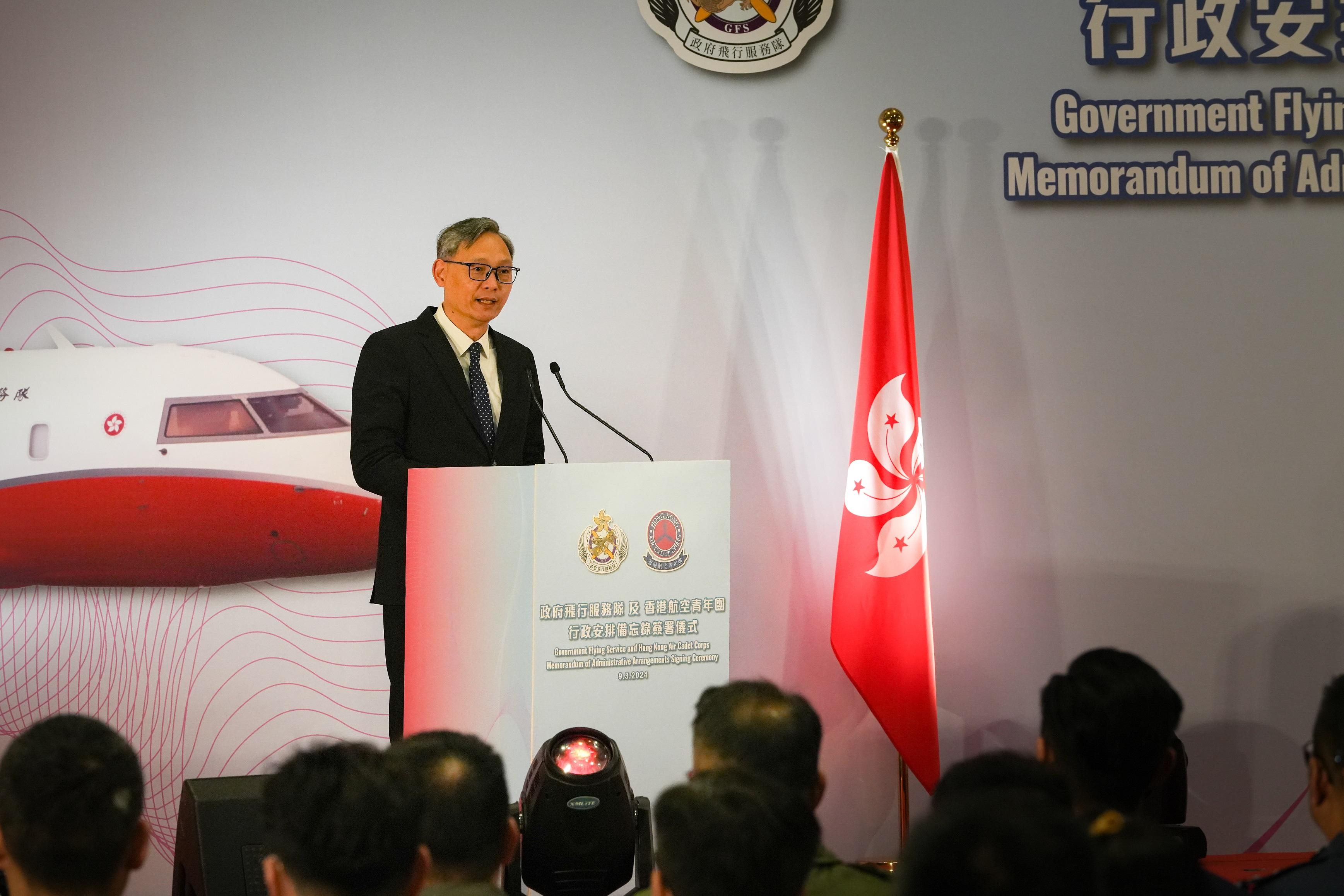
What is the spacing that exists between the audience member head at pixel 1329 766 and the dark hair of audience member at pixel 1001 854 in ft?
3.32

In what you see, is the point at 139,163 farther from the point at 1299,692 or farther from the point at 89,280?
the point at 1299,692

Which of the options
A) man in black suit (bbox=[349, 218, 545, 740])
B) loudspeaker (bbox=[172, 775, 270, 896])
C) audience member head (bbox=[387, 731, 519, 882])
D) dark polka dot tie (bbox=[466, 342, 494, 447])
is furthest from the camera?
dark polka dot tie (bbox=[466, 342, 494, 447])

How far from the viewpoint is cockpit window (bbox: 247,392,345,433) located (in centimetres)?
401

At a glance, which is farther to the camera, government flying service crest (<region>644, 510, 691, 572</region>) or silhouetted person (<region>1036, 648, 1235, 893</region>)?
government flying service crest (<region>644, 510, 691, 572</region>)

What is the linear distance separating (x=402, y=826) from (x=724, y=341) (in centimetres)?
281

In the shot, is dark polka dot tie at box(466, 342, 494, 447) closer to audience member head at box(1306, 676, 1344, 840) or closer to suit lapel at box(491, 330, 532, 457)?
suit lapel at box(491, 330, 532, 457)

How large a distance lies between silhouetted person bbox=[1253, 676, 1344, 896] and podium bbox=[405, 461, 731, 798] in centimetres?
129

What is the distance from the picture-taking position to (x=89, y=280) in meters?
4.05

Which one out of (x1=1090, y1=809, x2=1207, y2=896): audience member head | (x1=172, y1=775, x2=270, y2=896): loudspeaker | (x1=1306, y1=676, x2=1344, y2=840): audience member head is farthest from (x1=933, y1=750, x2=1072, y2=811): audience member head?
(x1=172, y1=775, x2=270, y2=896): loudspeaker

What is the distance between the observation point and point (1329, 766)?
73.9 inches

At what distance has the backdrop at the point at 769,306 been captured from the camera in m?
4.03

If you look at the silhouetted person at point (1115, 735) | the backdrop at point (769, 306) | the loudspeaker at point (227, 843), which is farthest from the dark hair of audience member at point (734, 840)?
the backdrop at point (769, 306)

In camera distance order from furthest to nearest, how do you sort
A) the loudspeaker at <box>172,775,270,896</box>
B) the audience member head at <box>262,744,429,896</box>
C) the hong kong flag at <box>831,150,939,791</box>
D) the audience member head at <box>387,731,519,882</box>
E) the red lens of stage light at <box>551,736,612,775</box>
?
1. the hong kong flag at <box>831,150,939,791</box>
2. the red lens of stage light at <box>551,736,612,775</box>
3. the loudspeaker at <box>172,775,270,896</box>
4. the audience member head at <box>387,731,519,882</box>
5. the audience member head at <box>262,744,429,896</box>

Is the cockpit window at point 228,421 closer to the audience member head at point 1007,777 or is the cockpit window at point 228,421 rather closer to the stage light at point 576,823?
the stage light at point 576,823
